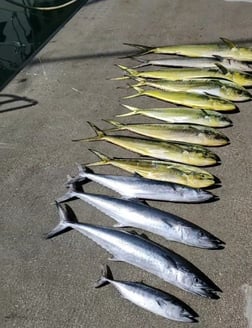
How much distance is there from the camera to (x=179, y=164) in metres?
3.28

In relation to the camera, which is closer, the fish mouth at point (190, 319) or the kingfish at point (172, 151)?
the fish mouth at point (190, 319)

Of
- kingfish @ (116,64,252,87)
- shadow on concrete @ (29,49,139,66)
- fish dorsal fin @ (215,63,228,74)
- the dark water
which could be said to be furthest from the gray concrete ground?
the dark water

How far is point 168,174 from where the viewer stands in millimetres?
3182

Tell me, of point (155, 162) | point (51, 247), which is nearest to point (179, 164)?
point (155, 162)

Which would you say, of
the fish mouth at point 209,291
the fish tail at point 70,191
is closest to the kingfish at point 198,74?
the fish tail at point 70,191

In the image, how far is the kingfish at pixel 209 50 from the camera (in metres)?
4.48

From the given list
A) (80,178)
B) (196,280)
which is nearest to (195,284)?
(196,280)

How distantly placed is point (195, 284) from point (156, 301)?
223 millimetres

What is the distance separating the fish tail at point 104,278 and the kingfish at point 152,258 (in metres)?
0.09

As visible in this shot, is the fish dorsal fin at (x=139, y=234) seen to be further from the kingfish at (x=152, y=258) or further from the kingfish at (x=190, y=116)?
the kingfish at (x=190, y=116)

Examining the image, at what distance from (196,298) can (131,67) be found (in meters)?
2.73

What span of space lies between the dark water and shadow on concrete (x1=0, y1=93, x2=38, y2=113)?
3.14ft

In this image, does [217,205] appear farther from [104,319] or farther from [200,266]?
[104,319]

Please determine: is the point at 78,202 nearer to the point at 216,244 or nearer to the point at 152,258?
the point at 152,258
